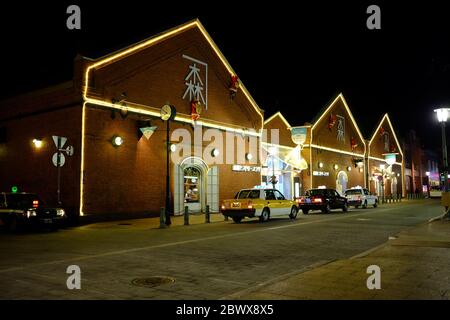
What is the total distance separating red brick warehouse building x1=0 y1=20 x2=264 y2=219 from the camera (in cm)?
2148

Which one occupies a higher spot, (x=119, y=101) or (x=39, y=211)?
(x=119, y=101)

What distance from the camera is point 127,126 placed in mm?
23547

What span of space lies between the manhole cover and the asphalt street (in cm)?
10

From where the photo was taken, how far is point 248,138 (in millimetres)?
32594

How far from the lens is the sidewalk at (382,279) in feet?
21.6

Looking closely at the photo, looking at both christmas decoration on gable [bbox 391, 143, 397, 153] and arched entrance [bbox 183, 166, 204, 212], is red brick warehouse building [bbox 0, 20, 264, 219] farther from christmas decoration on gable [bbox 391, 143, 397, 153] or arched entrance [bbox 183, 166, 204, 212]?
christmas decoration on gable [bbox 391, 143, 397, 153]

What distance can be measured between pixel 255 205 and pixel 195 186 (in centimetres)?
817

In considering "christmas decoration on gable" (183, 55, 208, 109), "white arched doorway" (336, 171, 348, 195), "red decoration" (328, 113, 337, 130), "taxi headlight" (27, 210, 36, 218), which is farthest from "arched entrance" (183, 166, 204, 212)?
"white arched doorway" (336, 171, 348, 195)

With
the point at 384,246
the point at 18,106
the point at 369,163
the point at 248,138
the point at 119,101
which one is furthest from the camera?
the point at 369,163

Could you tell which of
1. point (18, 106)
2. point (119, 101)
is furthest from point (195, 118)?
point (18, 106)
